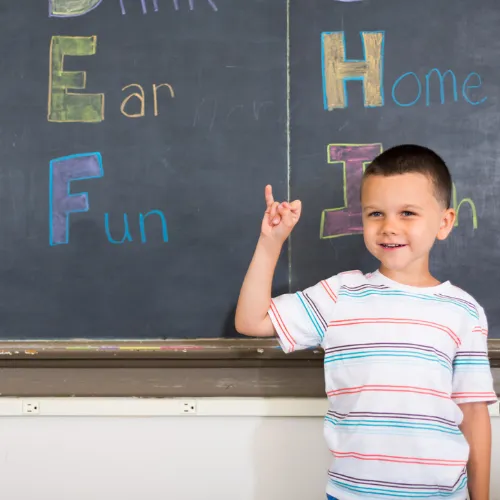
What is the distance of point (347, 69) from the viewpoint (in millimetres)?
1562

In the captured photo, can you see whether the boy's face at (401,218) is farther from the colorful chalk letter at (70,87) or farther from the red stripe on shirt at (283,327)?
the colorful chalk letter at (70,87)

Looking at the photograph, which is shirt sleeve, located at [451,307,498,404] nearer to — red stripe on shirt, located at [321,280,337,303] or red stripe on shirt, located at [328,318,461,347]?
red stripe on shirt, located at [328,318,461,347]

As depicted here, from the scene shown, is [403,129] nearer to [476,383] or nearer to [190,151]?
[190,151]

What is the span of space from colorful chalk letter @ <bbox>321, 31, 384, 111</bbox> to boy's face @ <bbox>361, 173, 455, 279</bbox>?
1.26ft

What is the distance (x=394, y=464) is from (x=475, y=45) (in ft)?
3.71

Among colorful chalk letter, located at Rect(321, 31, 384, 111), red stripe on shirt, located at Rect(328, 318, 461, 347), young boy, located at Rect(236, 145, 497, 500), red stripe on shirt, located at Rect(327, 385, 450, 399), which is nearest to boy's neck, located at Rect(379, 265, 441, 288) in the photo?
young boy, located at Rect(236, 145, 497, 500)

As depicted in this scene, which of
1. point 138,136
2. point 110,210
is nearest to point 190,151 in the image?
point 138,136

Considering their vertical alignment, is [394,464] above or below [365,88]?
below

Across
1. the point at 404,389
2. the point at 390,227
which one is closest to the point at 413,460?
the point at 404,389

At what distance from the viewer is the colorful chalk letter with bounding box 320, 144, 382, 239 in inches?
61.2

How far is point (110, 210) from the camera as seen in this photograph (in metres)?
1.56

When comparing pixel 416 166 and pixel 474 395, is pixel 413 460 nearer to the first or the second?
pixel 474 395

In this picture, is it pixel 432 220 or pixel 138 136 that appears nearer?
pixel 432 220

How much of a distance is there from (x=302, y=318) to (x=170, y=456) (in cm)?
63
